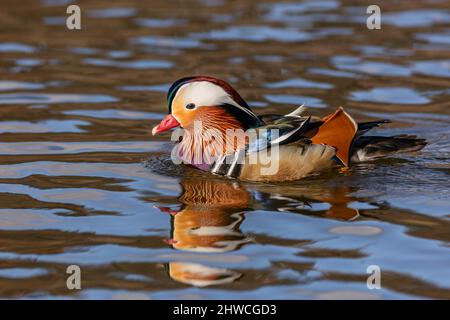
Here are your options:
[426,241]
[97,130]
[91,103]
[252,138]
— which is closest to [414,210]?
[426,241]

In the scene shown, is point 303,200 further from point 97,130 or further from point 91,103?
point 91,103

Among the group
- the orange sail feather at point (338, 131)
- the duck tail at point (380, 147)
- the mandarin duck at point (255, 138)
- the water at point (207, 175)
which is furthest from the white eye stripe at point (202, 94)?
the duck tail at point (380, 147)

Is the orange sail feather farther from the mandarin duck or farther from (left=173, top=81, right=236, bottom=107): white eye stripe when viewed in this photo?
(left=173, top=81, right=236, bottom=107): white eye stripe

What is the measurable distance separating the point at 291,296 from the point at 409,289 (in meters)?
0.68

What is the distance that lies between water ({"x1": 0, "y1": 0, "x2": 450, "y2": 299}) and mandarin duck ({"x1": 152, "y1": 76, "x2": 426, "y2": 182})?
0.51 ft

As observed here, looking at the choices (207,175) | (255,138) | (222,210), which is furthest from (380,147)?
(222,210)

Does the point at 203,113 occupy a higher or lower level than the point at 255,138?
higher

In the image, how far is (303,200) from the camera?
7.61 metres

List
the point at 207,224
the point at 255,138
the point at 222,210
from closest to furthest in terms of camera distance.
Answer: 1. the point at 207,224
2. the point at 222,210
3. the point at 255,138

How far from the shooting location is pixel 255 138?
805cm

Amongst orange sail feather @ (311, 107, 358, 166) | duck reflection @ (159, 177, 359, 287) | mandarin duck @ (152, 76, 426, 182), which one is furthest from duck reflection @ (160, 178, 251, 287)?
orange sail feather @ (311, 107, 358, 166)

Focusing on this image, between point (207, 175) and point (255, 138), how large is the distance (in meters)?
0.54

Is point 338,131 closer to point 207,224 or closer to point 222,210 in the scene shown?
point 222,210

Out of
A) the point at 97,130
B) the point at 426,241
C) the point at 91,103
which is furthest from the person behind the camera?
the point at 91,103
